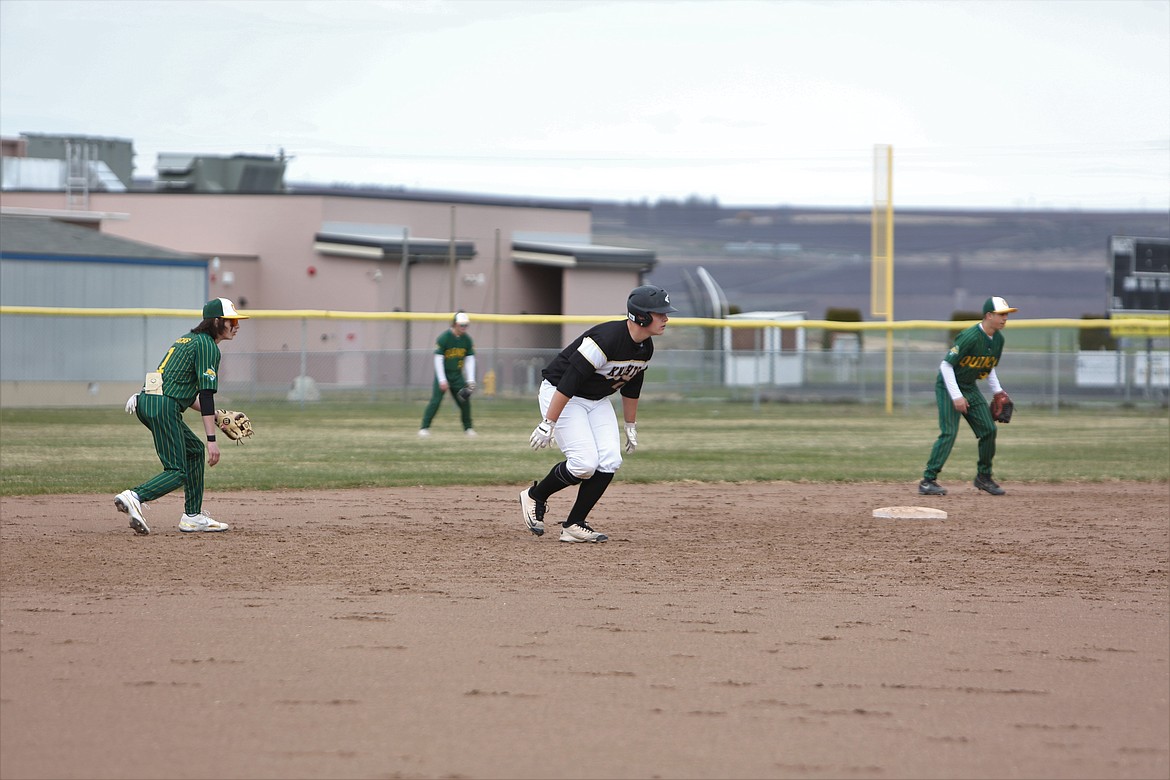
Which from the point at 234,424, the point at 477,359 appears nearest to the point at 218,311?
the point at 234,424

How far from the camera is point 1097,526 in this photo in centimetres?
1006

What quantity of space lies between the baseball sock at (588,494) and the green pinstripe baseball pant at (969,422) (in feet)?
14.1

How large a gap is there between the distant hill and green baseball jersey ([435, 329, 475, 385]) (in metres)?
65.9

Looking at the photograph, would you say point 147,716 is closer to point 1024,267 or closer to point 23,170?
point 23,170

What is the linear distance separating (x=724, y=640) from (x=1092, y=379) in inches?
1154

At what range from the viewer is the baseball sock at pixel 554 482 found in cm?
868

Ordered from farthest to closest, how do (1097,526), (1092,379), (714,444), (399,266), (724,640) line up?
1. (399,266)
2. (1092,379)
3. (714,444)
4. (1097,526)
5. (724,640)

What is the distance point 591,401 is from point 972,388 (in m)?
4.78

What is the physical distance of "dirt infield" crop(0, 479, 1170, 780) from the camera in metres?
4.14

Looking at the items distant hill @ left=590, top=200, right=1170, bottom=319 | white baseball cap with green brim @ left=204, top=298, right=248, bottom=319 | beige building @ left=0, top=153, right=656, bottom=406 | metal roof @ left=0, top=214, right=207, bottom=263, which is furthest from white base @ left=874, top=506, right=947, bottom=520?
distant hill @ left=590, top=200, right=1170, bottom=319

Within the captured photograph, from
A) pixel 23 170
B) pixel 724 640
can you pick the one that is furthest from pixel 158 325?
pixel 724 640

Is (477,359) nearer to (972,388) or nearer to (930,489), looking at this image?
(930,489)

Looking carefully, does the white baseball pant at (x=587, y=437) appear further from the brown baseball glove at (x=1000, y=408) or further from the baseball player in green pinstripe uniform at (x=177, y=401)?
the brown baseball glove at (x=1000, y=408)

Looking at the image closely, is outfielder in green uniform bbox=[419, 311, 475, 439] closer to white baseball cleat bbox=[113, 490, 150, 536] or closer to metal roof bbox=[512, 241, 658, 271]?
white baseball cleat bbox=[113, 490, 150, 536]
